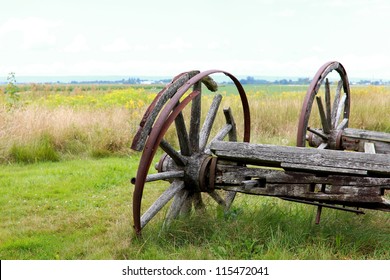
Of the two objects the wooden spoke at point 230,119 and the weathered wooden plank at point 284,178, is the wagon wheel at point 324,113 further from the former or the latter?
the weathered wooden plank at point 284,178

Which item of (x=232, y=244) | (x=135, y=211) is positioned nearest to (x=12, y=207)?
(x=135, y=211)

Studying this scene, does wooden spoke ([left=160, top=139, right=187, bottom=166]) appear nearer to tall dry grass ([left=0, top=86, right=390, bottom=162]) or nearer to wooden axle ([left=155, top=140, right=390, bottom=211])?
wooden axle ([left=155, top=140, right=390, bottom=211])

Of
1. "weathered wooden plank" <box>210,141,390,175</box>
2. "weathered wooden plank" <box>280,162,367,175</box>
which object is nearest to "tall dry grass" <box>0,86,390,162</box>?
"weathered wooden plank" <box>210,141,390,175</box>

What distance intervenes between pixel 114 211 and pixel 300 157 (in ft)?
8.41

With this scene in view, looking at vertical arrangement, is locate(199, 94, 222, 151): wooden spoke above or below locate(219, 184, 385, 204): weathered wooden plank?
above

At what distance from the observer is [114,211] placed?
604 centimetres

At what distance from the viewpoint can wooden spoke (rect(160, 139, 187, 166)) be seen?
4.67m

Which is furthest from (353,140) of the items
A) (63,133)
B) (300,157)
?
(63,133)

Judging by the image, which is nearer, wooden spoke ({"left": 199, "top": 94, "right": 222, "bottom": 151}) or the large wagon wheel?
wooden spoke ({"left": 199, "top": 94, "right": 222, "bottom": 151})

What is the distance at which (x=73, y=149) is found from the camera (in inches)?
373

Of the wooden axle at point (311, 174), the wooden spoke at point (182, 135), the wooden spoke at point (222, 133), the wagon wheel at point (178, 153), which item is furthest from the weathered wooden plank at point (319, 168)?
the wooden spoke at point (222, 133)

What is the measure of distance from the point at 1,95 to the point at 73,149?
174 inches

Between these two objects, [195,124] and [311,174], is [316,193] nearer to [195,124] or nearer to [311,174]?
[311,174]

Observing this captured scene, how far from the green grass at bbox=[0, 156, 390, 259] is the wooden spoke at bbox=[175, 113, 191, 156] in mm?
599
